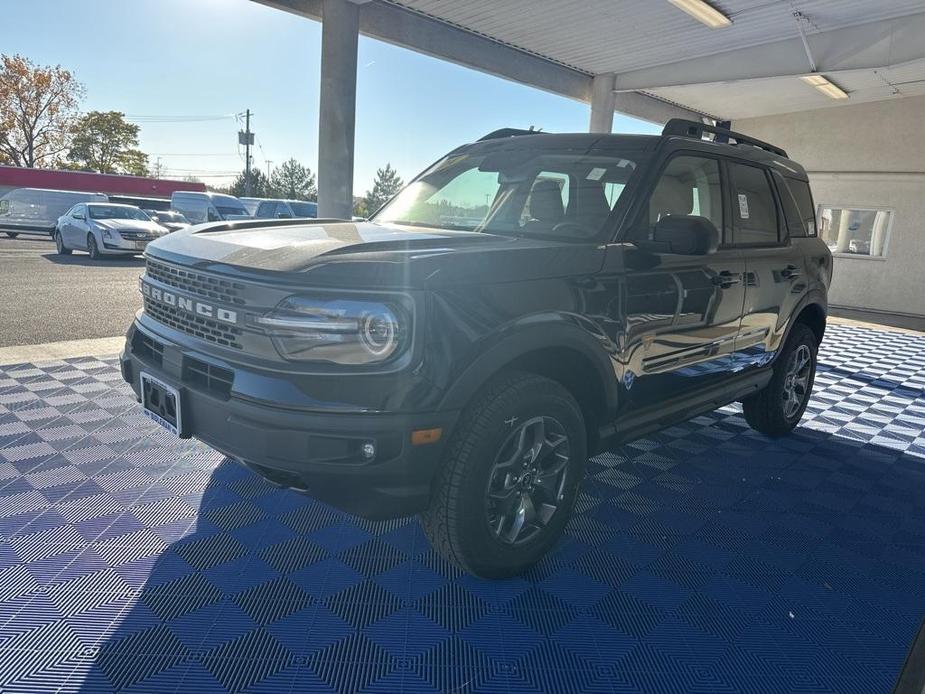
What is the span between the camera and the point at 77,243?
16.3 metres

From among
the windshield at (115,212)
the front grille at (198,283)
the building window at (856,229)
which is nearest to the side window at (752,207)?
the front grille at (198,283)

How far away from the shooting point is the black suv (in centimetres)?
209

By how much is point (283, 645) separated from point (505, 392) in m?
1.13

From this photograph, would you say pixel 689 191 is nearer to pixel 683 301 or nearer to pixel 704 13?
pixel 683 301

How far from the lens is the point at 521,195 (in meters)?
3.24

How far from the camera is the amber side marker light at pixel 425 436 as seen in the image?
82.5 inches

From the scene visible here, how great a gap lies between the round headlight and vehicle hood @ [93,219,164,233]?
15793 mm

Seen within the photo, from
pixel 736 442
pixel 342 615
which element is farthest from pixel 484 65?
pixel 342 615

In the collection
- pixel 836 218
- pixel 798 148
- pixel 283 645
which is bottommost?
pixel 283 645

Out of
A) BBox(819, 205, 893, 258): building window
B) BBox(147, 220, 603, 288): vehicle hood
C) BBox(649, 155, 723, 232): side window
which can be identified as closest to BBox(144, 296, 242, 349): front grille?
BBox(147, 220, 603, 288): vehicle hood

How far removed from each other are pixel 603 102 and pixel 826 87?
4472 mm

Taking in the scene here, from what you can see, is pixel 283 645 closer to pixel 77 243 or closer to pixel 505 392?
pixel 505 392

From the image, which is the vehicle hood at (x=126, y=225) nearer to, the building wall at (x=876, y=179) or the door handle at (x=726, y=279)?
the door handle at (x=726, y=279)

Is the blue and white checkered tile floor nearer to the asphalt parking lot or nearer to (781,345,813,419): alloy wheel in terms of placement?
(781,345,813,419): alloy wheel
